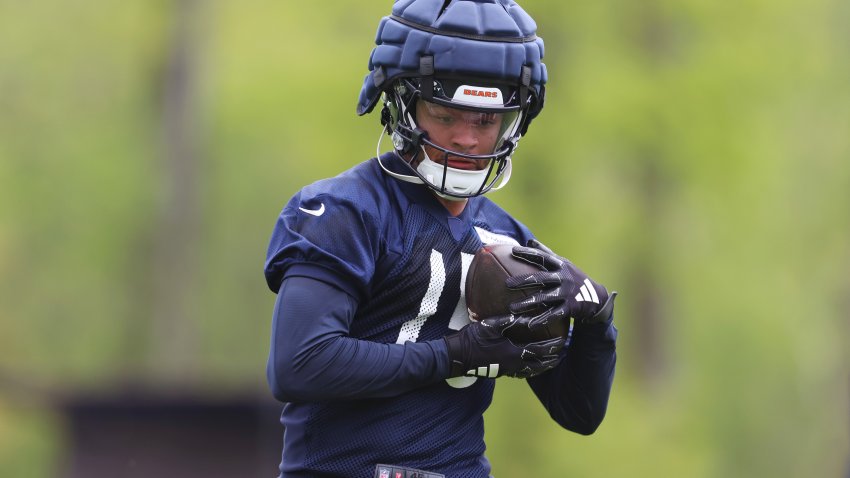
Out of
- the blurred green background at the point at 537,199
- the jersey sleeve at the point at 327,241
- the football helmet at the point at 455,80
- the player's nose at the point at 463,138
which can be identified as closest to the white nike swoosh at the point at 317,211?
the jersey sleeve at the point at 327,241

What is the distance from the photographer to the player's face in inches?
145

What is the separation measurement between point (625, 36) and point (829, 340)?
748cm

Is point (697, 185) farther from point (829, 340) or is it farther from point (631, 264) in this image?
point (829, 340)

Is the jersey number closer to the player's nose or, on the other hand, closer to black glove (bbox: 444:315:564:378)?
black glove (bbox: 444:315:564:378)

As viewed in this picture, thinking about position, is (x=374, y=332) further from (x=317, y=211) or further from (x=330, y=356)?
(x=317, y=211)

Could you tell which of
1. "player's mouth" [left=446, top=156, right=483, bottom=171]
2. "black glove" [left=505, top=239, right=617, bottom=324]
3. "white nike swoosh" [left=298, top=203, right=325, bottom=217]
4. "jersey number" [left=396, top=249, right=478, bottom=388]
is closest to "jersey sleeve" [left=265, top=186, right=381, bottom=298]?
"white nike swoosh" [left=298, top=203, right=325, bottom=217]

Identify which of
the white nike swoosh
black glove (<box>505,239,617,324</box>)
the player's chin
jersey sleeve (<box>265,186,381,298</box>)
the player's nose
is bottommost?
black glove (<box>505,239,617,324</box>)

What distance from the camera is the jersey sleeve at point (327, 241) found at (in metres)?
3.39

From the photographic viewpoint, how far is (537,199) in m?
13.4

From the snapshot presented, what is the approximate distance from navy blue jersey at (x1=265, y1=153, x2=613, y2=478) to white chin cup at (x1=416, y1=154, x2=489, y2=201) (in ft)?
0.25

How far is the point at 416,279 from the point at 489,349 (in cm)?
27

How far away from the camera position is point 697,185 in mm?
13664

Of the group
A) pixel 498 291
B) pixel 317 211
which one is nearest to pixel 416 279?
pixel 498 291

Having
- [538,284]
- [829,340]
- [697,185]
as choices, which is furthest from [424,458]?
[829,340]
